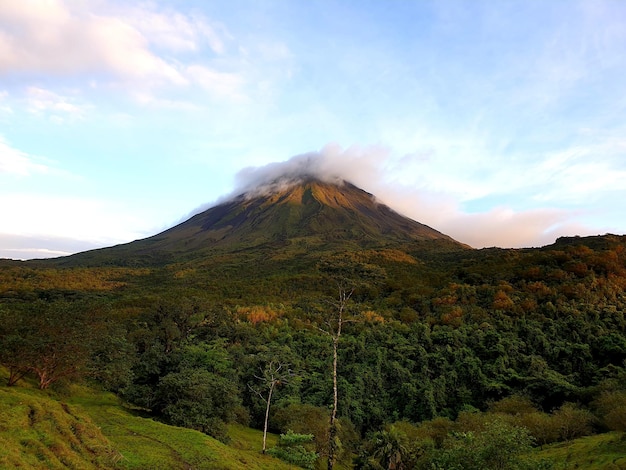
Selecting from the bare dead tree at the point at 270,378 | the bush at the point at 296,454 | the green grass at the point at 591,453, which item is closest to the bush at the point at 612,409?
the green grass at the point at 591,453

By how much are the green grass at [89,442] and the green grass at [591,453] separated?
19.1m

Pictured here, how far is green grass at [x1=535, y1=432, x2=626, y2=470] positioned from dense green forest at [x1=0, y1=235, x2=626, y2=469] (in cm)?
252

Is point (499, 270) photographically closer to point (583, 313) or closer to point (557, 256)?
point (557, 256)

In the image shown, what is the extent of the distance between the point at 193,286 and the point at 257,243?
71614mm

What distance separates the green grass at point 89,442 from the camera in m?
12.3

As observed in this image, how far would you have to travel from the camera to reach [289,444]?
33125 millimetres

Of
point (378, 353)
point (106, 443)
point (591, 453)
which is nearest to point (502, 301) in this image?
point (378, 353)

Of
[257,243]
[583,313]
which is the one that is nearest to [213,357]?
[583,313]

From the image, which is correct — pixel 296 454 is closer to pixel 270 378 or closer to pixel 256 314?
pixel 270 378

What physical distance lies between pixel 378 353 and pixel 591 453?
2761 centimetres

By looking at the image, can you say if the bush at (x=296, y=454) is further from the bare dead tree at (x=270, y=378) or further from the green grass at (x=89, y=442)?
the green grass at (x=89, y=442)

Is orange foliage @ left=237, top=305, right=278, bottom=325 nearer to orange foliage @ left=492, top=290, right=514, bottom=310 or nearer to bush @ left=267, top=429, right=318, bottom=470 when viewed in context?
bush @ left=267, top=429, right=318, bottom=470

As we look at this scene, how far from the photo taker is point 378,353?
51.3 meters

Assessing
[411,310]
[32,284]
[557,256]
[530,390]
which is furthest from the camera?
[32,284]
